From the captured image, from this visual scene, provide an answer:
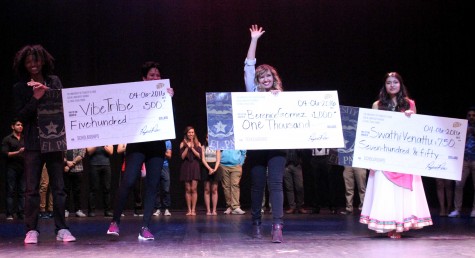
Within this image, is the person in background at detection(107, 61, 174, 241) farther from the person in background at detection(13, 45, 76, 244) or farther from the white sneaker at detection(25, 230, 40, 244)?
the white sneaker at detection(25, 230, 40, 244)

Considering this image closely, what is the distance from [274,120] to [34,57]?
193 centimetres

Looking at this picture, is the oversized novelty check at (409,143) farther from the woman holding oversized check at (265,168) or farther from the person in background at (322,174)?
the person in background at (322,174)

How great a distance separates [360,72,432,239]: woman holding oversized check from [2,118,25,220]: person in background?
18.8 feet

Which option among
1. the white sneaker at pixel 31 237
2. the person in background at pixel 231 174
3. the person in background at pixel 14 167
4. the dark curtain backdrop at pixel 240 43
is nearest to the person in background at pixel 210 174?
the person in background at pixel 231 174

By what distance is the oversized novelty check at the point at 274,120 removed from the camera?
466 cm

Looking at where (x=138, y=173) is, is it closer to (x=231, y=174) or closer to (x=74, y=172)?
(x=74, y=172)

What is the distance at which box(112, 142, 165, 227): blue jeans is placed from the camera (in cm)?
458

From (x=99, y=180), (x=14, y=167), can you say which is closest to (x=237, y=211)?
(x=99, y=180)

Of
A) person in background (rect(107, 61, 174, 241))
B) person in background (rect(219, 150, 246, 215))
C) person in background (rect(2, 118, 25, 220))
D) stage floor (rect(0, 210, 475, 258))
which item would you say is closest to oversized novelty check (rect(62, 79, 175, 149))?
person in background (rect(107, 61, 174, 241))

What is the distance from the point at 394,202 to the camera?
4934 mm

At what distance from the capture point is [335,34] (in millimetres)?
10469

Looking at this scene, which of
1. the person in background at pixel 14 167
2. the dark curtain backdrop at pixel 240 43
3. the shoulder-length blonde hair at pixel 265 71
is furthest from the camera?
the dark curtain backdrop at pixel 240 43

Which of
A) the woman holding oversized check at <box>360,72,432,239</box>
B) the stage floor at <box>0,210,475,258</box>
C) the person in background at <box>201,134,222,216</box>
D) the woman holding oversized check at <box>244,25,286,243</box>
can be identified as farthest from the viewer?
the person in background at <box>201,134,222,216</box>

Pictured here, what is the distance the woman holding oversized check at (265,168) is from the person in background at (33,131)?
149cm
